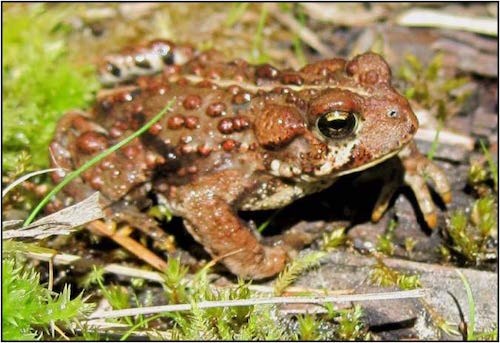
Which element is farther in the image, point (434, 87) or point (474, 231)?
point (434, 87)

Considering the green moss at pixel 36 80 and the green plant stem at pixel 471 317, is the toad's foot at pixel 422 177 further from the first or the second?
the green moss at pixel 36 80

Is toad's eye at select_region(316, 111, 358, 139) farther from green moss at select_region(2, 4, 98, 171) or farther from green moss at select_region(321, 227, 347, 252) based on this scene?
green moss at select_region(2, 4, 98, 171)

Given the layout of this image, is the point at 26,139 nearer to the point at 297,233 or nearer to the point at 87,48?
the point at 87,48

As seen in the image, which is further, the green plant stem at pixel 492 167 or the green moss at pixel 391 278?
the green plant stem at pixel 492 167

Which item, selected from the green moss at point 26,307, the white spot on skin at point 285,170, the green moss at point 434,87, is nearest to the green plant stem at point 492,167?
the green moss at point 434,87

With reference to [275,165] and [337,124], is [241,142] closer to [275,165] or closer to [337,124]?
[275,165]

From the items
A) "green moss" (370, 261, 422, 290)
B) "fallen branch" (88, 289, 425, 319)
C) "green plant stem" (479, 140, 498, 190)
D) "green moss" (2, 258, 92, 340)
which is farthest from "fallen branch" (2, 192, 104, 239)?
"green plant stem" (479, 140, 498, 190)

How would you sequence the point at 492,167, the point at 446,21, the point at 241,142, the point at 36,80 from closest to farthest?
the point at 241,142 < the point at 492,167 < the point at 36,80 < the point at 446,21

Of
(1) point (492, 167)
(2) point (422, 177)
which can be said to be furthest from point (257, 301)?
(1) point (492, 167)
